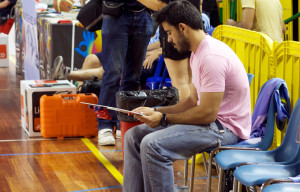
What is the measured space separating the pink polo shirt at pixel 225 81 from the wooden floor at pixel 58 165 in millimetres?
974

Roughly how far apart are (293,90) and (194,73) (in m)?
0.74

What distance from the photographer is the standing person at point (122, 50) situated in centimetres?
539

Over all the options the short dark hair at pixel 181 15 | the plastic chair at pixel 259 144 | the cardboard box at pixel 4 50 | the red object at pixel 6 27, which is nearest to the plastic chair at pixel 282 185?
the plastic chair at pixel 259 144

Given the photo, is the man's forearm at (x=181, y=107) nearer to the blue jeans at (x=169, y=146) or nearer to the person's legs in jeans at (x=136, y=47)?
the blue jeans at (x=169, y=146)

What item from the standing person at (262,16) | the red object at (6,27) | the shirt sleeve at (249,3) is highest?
the shirt sleeve at (249,3)

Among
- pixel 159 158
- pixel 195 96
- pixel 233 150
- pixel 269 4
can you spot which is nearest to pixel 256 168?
pixel 233 150

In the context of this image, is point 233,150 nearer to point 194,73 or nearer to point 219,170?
point 219,170

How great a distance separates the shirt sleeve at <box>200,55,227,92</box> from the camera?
338 cm

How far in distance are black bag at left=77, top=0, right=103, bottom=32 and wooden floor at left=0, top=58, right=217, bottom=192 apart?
1.24m

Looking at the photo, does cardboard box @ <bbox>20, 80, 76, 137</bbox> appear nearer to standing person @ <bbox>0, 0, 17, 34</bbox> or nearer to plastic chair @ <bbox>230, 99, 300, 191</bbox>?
plastic chair @ <bbox>230, 99, 300, 191</bbox>

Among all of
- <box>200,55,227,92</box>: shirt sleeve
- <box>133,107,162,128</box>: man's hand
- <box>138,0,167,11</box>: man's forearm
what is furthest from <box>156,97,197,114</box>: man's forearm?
<box>138,0,167,11</box>: man's forearm

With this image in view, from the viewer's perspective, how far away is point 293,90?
3.91 meters

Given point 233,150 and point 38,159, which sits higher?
point 233,150

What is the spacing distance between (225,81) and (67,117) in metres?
2.84
